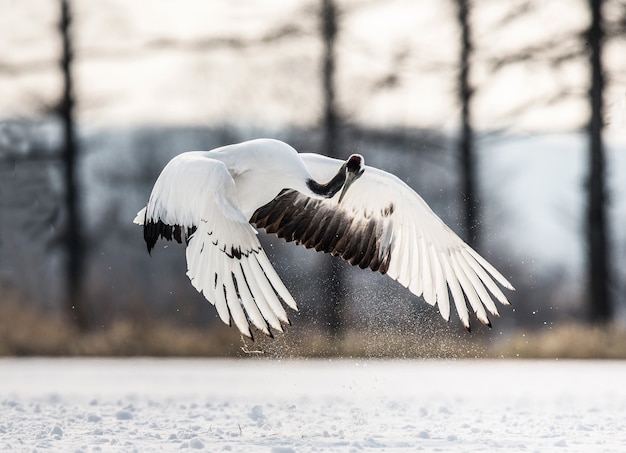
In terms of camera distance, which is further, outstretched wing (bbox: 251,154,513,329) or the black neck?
outstretched wing (bbox: 251,154,513,329)

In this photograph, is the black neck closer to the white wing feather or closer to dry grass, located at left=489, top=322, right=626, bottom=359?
the white wing feather

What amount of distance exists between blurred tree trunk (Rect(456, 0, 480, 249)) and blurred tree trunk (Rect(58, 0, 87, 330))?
5692 millimetres

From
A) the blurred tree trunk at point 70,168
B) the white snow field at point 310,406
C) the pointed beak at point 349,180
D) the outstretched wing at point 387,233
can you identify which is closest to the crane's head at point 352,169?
the pointed beak at point 349,180

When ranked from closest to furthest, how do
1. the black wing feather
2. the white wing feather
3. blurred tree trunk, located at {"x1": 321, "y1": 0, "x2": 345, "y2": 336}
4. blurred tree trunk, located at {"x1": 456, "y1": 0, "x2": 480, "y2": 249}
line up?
the white wing feather → the black wing feather → blurred tree trunk, located at {"x1": 321, "y1": 0, "x2": 345, "y2": 336} → blurred tree trunk, located at {"x1": 456, "y1": 0, "x2": 480, "y2": 249}

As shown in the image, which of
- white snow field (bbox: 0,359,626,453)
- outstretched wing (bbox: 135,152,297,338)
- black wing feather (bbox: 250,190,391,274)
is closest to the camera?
outstretched wing (bbox: 135,152,297,338)

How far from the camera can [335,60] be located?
1628 cm

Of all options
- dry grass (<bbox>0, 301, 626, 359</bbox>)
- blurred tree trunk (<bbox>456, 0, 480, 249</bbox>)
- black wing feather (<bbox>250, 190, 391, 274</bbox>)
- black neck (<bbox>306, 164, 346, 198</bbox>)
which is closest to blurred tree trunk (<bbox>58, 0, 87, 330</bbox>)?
dry grass (<bbox>0, 301, 626, 359</bbox>)

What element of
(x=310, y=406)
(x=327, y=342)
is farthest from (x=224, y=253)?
(x=327, y=342)

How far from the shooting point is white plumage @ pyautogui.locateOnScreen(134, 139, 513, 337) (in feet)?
21.4

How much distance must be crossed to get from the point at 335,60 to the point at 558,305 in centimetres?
2051

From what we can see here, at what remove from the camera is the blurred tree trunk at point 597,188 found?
1582cm

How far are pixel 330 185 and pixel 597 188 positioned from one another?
9354mm

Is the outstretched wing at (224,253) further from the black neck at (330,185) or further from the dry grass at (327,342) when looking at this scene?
the dry grass at (327,342)

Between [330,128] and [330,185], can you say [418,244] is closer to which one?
[330,185]
